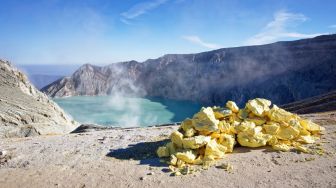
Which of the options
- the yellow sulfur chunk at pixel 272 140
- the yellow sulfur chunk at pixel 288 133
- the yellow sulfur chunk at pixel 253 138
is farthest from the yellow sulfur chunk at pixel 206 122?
the yellow sulfur chunk at pixel 288 133

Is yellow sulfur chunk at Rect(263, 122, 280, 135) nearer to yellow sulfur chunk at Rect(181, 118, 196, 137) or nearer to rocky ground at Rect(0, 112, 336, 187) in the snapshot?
rocky ground at Rect(0, 112, 336, 187)

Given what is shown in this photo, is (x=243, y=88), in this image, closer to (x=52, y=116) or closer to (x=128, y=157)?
(x=52, y=116)

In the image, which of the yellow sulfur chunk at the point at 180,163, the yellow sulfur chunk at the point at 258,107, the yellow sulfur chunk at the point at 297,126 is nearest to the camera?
the yellow sulfur chunk at the point at 180,163

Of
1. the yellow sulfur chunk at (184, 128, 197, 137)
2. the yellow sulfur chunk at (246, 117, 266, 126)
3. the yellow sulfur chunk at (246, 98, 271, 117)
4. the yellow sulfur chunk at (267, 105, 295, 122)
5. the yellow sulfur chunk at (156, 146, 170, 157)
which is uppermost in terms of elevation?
the yellow sulfur chunk at (246, 98, 271, 117)

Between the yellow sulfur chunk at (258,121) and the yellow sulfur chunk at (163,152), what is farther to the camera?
the yellow sulfur chunk at (258,121)

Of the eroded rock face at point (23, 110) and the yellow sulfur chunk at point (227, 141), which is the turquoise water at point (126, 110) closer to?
the eroded rock face at point (23, 110)

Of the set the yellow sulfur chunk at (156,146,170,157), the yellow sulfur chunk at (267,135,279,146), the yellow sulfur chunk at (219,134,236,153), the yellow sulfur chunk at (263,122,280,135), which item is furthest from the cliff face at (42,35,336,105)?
the yellow sulfur chunk at (156,146,170,157)

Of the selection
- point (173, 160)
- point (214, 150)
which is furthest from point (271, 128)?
point (173, 160)
